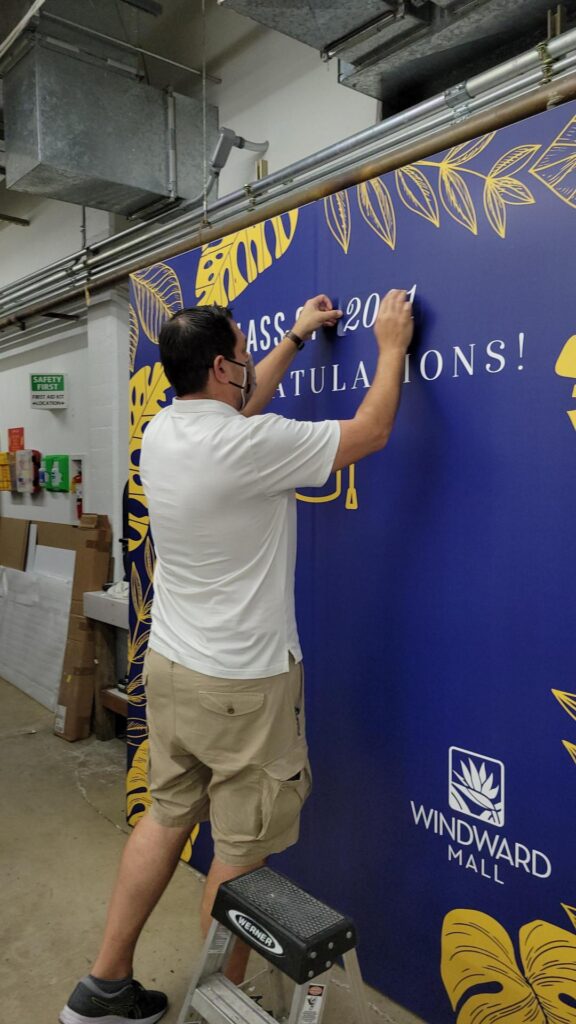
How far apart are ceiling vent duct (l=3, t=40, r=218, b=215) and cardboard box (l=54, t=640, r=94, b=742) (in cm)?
227

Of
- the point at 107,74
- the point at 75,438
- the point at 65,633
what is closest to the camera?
the point at 107,74

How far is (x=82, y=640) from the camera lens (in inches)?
150

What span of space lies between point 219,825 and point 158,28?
359 cm

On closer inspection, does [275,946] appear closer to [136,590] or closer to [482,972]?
[482,972]

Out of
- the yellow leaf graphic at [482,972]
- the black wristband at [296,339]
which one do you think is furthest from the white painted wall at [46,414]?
the yellow leaf graphic at [482,972]

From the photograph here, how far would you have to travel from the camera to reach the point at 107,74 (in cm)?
305

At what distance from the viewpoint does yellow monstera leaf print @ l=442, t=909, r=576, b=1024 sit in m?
1.46

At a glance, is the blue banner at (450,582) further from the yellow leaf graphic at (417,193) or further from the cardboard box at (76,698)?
the cardboard box at (76,698)

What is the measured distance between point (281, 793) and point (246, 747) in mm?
128

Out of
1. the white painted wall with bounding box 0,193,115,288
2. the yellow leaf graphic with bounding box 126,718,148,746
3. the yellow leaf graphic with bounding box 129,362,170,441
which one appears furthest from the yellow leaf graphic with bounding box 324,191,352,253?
the white painted wall with bounding box 0,193,115,288

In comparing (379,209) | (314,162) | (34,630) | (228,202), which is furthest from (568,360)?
(34,630)

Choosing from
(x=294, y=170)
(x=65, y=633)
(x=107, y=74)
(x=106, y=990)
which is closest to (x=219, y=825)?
(x=106, y=990)

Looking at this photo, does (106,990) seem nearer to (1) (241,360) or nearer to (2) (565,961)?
(2) (565,961)

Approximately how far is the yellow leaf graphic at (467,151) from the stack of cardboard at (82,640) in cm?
284
